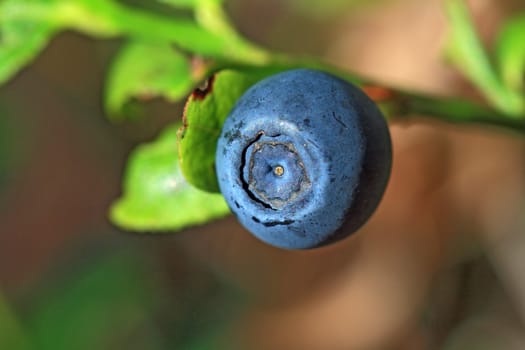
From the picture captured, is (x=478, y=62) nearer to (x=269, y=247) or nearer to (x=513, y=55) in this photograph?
(x=513, y=55)

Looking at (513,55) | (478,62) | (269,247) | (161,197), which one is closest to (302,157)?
(161,197)

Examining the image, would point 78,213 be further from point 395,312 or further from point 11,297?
point 395,312

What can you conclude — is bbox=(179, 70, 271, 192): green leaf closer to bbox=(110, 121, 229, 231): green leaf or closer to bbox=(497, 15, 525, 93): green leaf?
bbox=(110, 121, 229, 231): green leaf

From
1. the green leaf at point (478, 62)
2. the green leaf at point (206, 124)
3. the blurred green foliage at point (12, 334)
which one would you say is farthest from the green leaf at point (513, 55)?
the blurred green foliage at point (12, 334)

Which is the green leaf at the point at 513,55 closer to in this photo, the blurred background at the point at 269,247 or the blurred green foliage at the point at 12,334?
the blurred background at the point at 269,247

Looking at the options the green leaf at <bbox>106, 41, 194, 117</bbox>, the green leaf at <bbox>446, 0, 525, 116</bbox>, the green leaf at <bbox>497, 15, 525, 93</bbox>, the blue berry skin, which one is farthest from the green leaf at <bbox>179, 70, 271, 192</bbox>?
the green leaf at <bbox>497, 15, 525, 93</bbox>

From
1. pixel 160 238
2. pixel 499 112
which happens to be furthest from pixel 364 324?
pixel 499 112
